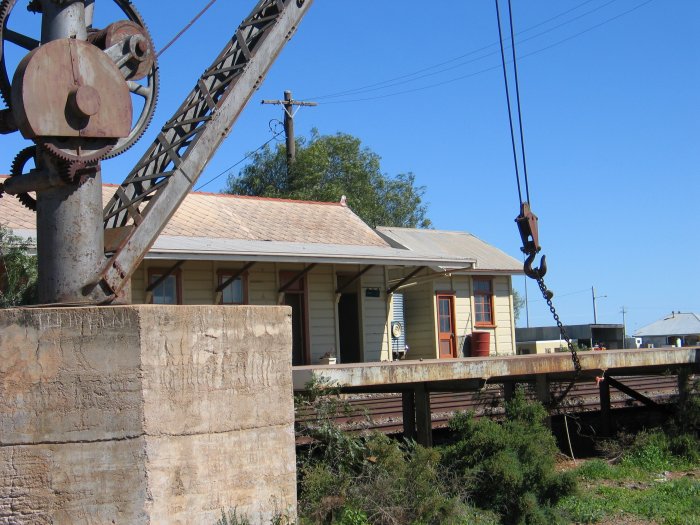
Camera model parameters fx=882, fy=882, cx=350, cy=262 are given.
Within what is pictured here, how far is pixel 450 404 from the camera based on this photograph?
17.3 meters

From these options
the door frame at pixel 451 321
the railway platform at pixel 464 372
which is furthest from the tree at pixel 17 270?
the door frame at pixel 451 321

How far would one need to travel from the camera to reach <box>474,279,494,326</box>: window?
83.3ft

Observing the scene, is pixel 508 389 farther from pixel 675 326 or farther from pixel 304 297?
pixel 675 326

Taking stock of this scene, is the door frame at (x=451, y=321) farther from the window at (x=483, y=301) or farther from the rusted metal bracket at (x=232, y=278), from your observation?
the rusted metal bracket at (x=232, y=278)

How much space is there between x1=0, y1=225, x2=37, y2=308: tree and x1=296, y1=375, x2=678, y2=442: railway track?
4.58m

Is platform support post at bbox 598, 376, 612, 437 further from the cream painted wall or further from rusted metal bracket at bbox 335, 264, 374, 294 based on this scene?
the cream painted wall

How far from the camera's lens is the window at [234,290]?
18531 millimetres

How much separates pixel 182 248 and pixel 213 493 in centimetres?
1024

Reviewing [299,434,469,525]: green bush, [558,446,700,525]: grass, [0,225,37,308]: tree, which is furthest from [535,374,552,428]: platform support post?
[0,225,37,308]: tree

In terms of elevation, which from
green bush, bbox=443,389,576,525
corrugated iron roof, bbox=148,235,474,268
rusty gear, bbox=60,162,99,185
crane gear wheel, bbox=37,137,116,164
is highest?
corrugated iron roof, bbox=148,235,474,268

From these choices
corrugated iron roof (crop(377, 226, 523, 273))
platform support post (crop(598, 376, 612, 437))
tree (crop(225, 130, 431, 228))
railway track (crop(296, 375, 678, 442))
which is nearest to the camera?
railway track (crop(296, 375, 678, 442))

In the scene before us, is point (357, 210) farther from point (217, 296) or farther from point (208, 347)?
point (208, 347)

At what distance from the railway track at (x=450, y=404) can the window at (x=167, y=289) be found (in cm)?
414

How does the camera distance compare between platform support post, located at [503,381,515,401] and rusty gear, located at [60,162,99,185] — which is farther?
platform support post, located at [503,381,515,401]
